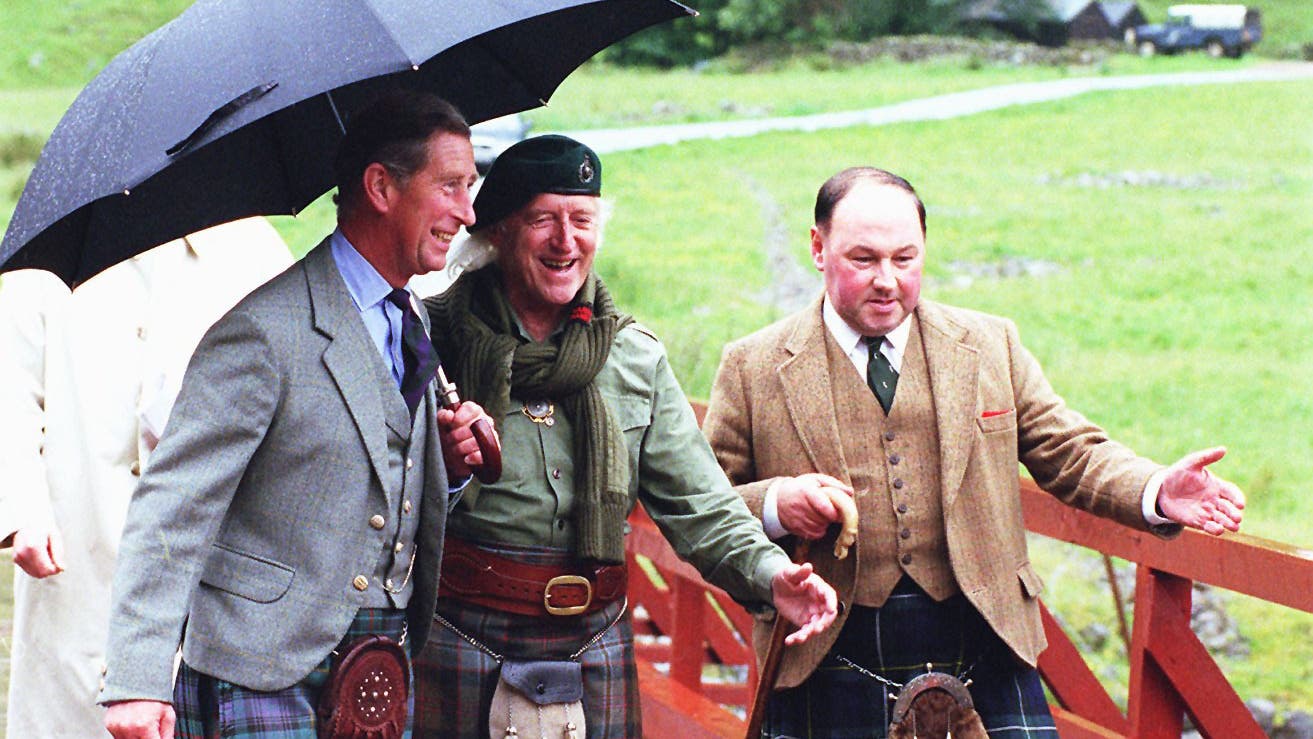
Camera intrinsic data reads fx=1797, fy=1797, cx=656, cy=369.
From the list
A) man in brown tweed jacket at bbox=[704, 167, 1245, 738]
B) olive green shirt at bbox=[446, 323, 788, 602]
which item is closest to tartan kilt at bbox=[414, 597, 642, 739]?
olive green shirt at bbox=[446, 323, 788, 602]

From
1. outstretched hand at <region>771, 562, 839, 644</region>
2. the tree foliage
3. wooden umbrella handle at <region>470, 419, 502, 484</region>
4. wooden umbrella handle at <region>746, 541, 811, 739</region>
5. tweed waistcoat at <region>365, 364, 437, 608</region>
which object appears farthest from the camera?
the tree foliage

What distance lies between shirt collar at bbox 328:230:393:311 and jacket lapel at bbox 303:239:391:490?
2 centimetres

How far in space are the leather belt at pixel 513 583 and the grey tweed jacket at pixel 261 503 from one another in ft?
1.27

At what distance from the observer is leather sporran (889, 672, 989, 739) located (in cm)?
341

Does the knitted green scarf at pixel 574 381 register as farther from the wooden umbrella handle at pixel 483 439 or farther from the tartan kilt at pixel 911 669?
the tartan kilt at pixel 911 669

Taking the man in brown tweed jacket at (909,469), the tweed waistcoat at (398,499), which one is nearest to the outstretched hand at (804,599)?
the man in brown tweed jacket at (909,469)

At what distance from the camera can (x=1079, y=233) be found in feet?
30.3

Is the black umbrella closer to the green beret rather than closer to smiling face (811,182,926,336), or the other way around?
the green beret

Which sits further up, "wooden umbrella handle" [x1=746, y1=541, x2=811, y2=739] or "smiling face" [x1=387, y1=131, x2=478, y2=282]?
"smiling face" [x1=387, y1=131, x2=478, y2=282]

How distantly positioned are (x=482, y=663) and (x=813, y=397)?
84 cm

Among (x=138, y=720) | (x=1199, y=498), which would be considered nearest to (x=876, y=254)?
(x=1199, y=498)

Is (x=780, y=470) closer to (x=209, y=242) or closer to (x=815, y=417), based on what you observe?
(x=815, y=417)

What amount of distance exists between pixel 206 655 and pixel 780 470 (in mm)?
1291

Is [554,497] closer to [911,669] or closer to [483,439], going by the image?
[483,439]
